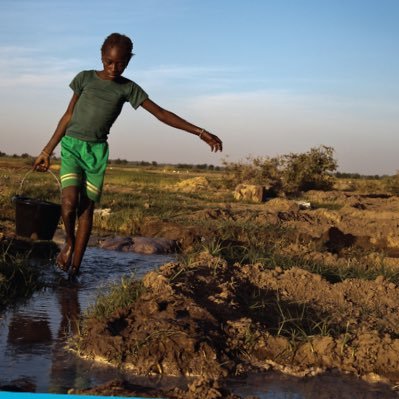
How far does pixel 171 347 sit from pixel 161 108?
275 cm

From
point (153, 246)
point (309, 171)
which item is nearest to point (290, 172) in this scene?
point (309, 171)

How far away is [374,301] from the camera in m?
5.57

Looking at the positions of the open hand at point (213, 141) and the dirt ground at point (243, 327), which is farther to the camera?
the open hand at point (213, 141)

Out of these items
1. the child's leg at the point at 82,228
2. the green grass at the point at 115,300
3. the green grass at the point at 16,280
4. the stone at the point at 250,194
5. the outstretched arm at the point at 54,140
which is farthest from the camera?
the stone at the point at 250,194

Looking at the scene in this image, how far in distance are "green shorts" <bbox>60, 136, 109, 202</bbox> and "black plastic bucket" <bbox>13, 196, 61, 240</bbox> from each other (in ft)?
4.06

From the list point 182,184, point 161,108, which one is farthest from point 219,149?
point 182,184

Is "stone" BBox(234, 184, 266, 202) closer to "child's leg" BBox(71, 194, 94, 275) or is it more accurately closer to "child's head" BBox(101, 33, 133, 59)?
"child's leg" BBox(71, 194, 94, 275)

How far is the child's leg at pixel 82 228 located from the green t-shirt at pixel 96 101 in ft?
1.94

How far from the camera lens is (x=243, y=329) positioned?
4.48 meters

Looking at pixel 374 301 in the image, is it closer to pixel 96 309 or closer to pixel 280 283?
pixel 280 283

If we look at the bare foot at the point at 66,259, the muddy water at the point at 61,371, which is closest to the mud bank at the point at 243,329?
the muddy water at the point at 61,371

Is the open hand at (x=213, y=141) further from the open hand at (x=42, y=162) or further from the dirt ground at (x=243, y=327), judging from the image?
the open hand at (x=42, y=162)

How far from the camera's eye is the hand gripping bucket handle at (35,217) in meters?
7.57

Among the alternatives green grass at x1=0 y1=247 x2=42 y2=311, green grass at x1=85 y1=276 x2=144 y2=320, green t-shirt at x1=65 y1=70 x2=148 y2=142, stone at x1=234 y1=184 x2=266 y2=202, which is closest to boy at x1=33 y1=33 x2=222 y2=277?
green t-shirt at x1=65 y1=70 x2=148 y2=142
